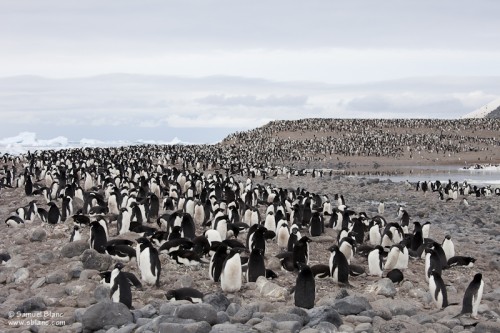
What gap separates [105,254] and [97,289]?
5.84 feet

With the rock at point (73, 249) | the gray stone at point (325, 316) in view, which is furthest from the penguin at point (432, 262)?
the rock at point (73, 249)

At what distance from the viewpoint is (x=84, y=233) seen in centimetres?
1402

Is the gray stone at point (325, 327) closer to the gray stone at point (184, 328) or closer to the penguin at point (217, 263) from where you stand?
the gray stone at point (184, 328)

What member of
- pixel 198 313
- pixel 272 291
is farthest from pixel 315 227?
pixel 198 313

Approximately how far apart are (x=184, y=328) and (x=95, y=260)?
418cm

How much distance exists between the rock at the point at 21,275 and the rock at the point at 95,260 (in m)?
1.02

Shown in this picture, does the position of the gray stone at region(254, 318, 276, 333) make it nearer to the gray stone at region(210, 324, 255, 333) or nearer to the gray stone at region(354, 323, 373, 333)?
the gray stone at region(210, 324, 255, 333)

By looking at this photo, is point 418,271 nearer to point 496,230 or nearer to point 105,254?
point 105,254

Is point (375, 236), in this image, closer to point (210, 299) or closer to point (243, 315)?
point (210, 299)

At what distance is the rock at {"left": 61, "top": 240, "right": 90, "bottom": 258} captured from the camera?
463 inches

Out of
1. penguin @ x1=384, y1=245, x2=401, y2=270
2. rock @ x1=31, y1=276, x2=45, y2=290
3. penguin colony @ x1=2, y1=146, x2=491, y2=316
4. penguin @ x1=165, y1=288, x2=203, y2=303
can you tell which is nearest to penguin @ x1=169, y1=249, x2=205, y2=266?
penguin colony @ x1=2, y1=146, x2=491, y2=316

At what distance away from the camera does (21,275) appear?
10.8 meters

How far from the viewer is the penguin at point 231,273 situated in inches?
382

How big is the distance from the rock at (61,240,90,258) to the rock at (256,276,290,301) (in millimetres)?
3933
